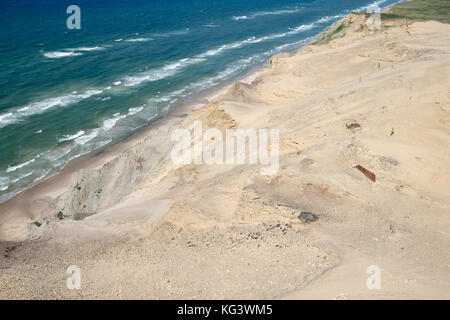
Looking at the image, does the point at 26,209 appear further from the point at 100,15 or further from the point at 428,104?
the point at 100,15

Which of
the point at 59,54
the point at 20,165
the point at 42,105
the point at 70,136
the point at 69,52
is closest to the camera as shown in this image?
the point at 20,165

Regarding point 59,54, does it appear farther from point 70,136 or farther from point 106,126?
point 70,136

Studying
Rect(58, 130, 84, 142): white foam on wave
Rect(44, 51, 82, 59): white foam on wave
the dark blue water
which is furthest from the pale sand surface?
Rect(44, 51, 82, 59): white foam on wave

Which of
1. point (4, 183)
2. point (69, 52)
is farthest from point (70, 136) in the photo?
point (69, 52)

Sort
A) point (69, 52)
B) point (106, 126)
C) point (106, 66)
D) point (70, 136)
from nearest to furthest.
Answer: point (70, 136), point (106, 126), point (106, 66), point (69, 52)
